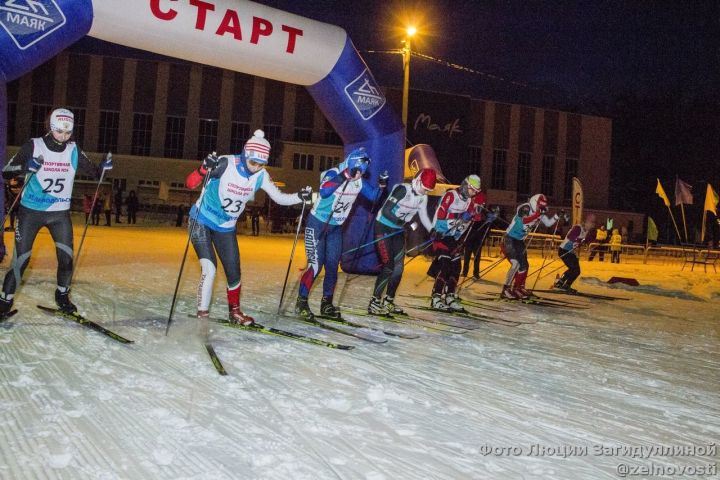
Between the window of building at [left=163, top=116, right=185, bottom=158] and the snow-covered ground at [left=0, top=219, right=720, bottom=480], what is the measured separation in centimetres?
3525

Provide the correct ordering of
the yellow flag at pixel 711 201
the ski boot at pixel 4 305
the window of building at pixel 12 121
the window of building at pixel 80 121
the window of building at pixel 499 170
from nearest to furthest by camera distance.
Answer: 1. the ski boot at pixel 4 305
2. the yellow flag at pixel 711 201
3. the window of building at pixel 12 121
4. the window of building at pixel 80 121
5. the window of building at pixel 499 170

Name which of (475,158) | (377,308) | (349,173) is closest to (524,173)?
(475,158)

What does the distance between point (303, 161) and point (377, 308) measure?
33161 millimetres

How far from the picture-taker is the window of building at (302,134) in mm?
40719

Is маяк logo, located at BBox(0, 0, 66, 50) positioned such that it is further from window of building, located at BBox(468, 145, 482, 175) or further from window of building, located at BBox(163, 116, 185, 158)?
window of building, located at BBox(468, 145, 482, 175)

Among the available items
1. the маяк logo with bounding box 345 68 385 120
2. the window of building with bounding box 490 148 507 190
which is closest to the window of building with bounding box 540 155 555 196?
the window of building with bounding box 490 148 507 190

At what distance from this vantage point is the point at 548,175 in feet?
150

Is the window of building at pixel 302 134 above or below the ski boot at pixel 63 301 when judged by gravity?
above

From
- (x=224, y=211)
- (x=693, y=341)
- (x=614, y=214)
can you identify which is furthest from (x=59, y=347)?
(x=614, y=214)

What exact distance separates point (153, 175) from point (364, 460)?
39.1 metres

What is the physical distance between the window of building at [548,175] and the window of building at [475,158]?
5612 millimetres

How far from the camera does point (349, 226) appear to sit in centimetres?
1026

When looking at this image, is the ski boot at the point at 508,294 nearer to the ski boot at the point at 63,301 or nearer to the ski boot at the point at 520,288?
the ski boot at the point at 520,288

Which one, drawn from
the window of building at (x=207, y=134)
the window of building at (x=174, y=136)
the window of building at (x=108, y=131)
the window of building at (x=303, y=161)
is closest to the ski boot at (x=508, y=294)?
the window of building at (x=303, y=161)
